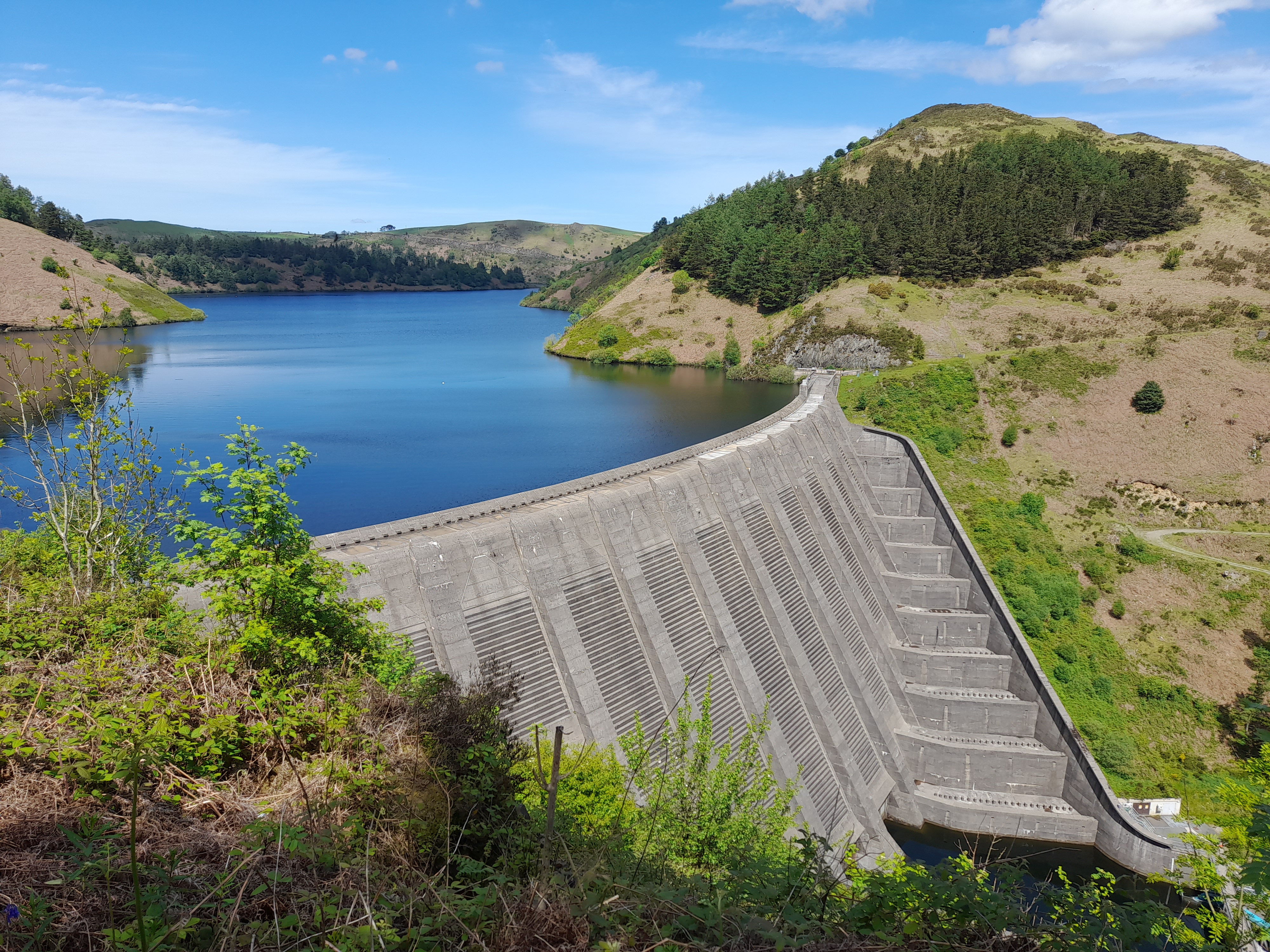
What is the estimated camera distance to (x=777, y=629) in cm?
3228

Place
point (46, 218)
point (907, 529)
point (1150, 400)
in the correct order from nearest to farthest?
1. point (907, 529)
2. point (1150, 400)
3. point (46, 218)

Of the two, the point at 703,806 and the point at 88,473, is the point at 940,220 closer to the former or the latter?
the point at 703,806

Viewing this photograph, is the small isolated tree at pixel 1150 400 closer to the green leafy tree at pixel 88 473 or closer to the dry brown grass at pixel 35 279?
the green leafy tree at pixel 88 473

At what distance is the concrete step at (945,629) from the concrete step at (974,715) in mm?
5015

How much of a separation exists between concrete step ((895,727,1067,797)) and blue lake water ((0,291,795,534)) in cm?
3394

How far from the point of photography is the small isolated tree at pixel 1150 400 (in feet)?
212

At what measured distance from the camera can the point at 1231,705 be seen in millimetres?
39656

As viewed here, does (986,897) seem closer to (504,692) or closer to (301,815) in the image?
(301,815)

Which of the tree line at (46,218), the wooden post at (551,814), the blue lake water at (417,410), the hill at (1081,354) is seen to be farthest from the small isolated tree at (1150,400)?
the tree line at (46,218)

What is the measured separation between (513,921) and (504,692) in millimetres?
9689

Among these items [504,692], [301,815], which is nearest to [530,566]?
[504,692]

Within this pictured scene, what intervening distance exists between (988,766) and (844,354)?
70642 millimetres

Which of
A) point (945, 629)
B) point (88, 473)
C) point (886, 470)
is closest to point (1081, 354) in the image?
point (886, 470)

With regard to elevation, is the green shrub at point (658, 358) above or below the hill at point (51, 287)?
below
